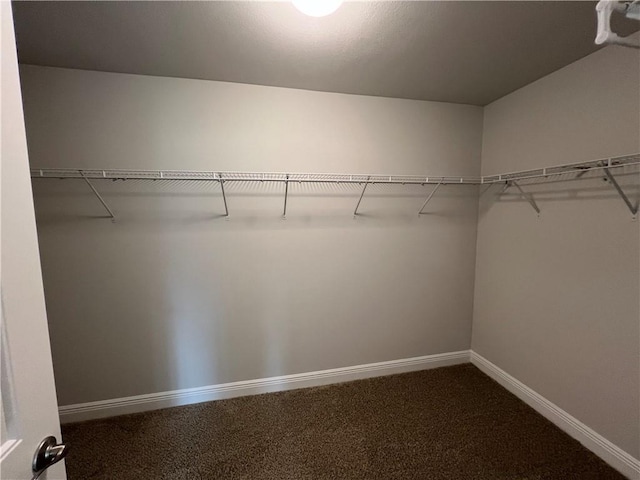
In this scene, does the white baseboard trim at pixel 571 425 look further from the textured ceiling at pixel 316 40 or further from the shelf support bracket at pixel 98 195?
the shelf support bracket at pixel 98 195

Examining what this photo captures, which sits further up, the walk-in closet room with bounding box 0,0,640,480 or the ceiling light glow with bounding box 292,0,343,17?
the ceiling light glow with bounding box 292,0,343,17

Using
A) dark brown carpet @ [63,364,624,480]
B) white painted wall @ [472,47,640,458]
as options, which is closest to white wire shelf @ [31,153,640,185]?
white painted wall @ [472,47,640,458]

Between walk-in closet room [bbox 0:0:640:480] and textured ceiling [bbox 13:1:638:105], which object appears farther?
walk-in closet room [bbox 0:0:640:480]

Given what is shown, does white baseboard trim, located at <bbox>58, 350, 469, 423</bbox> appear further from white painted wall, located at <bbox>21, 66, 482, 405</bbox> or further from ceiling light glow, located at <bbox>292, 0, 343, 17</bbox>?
ceiling light glow, located at <bbox>292, 0, 343, 17</bbox>

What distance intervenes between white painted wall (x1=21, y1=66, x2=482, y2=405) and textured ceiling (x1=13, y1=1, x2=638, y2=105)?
200mm

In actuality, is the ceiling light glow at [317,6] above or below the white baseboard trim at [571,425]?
above

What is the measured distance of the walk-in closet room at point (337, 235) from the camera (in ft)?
5.10

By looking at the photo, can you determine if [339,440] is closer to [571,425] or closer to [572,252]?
[571,425]

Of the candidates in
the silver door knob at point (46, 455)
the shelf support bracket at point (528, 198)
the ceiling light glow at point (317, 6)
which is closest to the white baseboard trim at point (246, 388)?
the shelf support bracket at point (528, 198)

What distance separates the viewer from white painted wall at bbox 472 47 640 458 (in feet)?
5.17

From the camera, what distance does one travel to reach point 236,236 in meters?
2.12

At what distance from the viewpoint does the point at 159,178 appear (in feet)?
6.25

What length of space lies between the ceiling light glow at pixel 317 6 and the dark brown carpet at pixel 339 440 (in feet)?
7.23

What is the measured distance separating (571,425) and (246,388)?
84.1 inches
